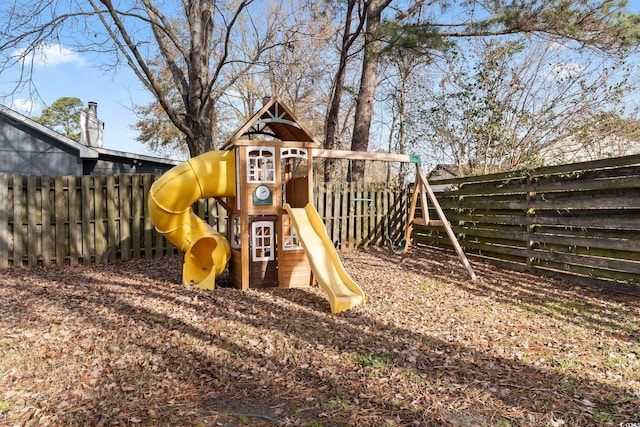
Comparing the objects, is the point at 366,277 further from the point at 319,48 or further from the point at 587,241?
the point at 319,48

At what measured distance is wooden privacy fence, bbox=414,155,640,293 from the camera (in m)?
5.52

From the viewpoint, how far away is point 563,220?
6.38 m

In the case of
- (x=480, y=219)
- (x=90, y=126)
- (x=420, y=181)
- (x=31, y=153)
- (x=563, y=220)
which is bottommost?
(x=480, y=219)

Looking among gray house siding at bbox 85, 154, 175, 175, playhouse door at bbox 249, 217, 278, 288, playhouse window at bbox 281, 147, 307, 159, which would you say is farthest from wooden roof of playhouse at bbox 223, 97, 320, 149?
gray house siding at bbox 85, 154, 175, 175

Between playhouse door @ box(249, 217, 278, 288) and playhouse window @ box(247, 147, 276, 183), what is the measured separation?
2.24ft

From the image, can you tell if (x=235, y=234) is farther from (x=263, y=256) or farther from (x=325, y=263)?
(x=325, y=263)

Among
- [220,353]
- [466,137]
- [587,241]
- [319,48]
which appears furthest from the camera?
[319,48]

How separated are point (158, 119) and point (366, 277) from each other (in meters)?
24.1

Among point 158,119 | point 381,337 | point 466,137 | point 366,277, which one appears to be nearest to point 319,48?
point 466,137

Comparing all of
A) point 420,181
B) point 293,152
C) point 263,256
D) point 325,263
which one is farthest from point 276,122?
point 420,181

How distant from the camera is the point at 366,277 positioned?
7.01 m

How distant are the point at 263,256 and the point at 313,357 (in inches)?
119

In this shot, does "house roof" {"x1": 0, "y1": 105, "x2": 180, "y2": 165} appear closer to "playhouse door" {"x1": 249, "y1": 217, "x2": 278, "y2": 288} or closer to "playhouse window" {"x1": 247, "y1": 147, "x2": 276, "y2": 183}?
"playhouse window" {"x1": 247, "y1": 147, "x2": 276, "y2": 183}

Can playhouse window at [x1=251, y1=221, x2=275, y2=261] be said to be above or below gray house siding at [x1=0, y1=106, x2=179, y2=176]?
below
